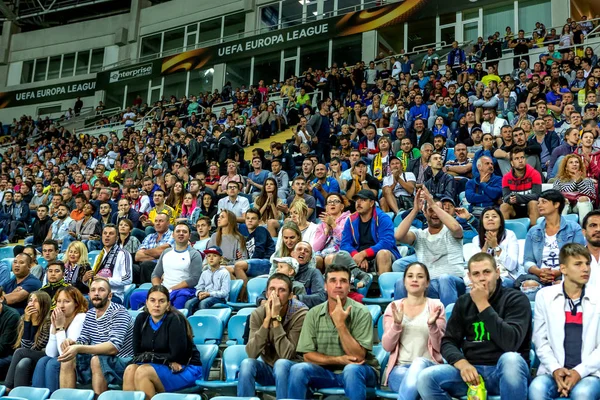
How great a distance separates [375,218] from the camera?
5383mm

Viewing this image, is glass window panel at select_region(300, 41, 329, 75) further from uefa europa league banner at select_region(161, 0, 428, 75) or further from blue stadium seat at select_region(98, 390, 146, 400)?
blue stadium seat at select_region(98, 390, 146, 400)

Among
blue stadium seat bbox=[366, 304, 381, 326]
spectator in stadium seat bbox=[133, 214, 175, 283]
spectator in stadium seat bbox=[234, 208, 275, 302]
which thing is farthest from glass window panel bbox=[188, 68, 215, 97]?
blue stadium seat bbox=[366, 304, 381, 326]

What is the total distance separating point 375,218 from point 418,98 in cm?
584

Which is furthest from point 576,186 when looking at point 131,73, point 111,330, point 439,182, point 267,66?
point 131,73

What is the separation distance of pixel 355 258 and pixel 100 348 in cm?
207

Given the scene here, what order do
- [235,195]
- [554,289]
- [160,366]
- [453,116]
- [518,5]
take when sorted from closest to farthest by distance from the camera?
[554,289] < [160,366] < [235,195] < [453,116] < [518,5]

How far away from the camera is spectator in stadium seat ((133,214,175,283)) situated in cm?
626

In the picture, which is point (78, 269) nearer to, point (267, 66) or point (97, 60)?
point (267, 66)

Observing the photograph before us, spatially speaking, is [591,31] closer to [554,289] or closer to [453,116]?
[453,116]

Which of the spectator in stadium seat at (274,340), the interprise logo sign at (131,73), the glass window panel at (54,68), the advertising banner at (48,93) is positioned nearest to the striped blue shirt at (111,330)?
the spectator in stadium seat at (274,340)

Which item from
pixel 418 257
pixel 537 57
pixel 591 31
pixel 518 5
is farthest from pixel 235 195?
pixel 518 5

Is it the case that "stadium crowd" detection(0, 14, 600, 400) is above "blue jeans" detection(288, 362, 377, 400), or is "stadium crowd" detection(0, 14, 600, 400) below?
above

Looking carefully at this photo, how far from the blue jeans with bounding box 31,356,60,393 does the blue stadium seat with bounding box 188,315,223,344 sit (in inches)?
38.1

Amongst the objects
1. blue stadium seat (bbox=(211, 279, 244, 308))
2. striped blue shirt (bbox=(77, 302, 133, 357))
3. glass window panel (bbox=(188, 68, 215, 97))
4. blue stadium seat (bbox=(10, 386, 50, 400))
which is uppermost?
glass window panel (bbox=(188, 68, 215, 97))
